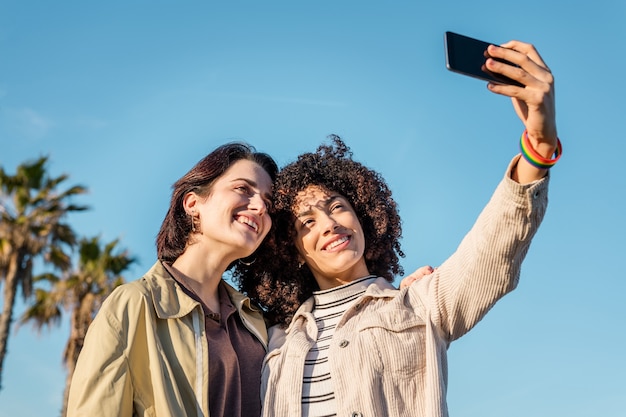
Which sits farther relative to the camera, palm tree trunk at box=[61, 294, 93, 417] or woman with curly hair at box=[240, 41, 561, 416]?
palm tree trunk at box=[61, 294, 93, 417]

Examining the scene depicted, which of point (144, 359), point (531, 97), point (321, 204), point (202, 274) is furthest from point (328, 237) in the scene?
point (531, 97)

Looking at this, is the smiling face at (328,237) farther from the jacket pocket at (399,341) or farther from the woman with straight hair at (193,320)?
the jacket pocket at (399,341)

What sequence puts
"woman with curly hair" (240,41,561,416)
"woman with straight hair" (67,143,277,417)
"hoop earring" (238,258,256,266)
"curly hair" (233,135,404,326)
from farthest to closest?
"hoop earring" (238,258,256,266)
"curly hair" (233,135,404,326)
"woman with straight hair" (67,143,277,417)
"woman with curly hair" (240,41,561,416)

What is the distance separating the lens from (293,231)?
4.74m

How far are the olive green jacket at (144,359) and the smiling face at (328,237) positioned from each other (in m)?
0.82

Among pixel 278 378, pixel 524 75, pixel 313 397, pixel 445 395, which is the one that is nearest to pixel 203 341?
pixel 278 378

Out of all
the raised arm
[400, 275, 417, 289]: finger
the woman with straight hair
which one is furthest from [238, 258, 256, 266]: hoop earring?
the raised arm

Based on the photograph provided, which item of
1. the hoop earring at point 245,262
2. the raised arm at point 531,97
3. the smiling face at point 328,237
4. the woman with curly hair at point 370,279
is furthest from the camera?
the hoop earring at point 245,262

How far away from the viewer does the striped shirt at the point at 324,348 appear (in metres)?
3.76

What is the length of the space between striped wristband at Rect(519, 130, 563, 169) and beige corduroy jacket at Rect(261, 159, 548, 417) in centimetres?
8

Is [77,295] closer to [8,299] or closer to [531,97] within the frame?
[8,299]

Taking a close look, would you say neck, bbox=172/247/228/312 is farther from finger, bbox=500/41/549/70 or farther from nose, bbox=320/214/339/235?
finger, bbox=500/41/549/70

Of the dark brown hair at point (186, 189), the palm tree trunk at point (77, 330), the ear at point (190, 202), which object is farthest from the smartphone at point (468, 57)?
the palm tree trunk at point (77, 330)

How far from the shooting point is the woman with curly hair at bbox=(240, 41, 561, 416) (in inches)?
121
